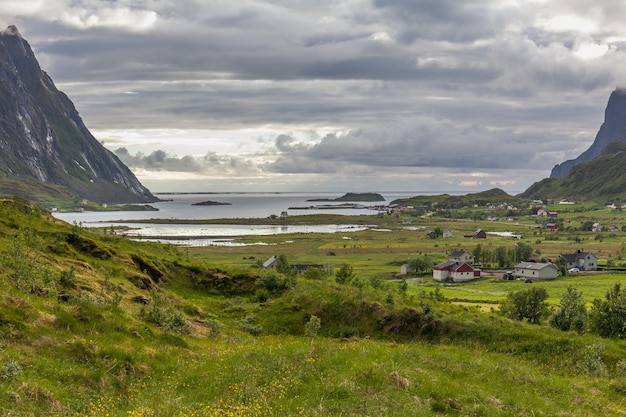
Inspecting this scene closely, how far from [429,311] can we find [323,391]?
63.6ft

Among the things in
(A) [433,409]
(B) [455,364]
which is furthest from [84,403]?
(B) [455,364]

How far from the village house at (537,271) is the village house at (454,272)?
12887 mm

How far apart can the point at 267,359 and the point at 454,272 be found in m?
123

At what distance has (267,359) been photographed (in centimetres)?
2158

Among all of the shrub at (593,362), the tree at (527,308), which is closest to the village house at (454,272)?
the tree at (527,308)

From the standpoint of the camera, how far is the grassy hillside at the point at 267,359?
16.5m

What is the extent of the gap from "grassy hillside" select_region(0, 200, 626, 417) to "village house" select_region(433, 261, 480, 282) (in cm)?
10239

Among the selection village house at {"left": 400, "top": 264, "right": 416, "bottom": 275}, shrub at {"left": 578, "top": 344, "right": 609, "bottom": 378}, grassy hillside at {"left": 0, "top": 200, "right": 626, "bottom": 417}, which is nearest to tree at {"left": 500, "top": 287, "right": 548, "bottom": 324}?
grassy hillside at {"left": 0, "top": 200, "right": 626, "bottom": 417}

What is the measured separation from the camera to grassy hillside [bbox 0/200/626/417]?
54.1 feet

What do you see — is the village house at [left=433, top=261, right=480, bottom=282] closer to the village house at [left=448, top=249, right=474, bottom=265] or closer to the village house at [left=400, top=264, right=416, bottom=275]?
the village house at [left=400, top=264, right=416, bottom=275]

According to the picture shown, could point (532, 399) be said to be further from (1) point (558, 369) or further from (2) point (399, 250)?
(2) point (399, 250)

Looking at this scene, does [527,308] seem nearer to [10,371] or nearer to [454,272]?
[10,371]

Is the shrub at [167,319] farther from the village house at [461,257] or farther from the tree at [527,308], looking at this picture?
the village house at [461,257]

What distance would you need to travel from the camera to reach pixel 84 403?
15.3m
